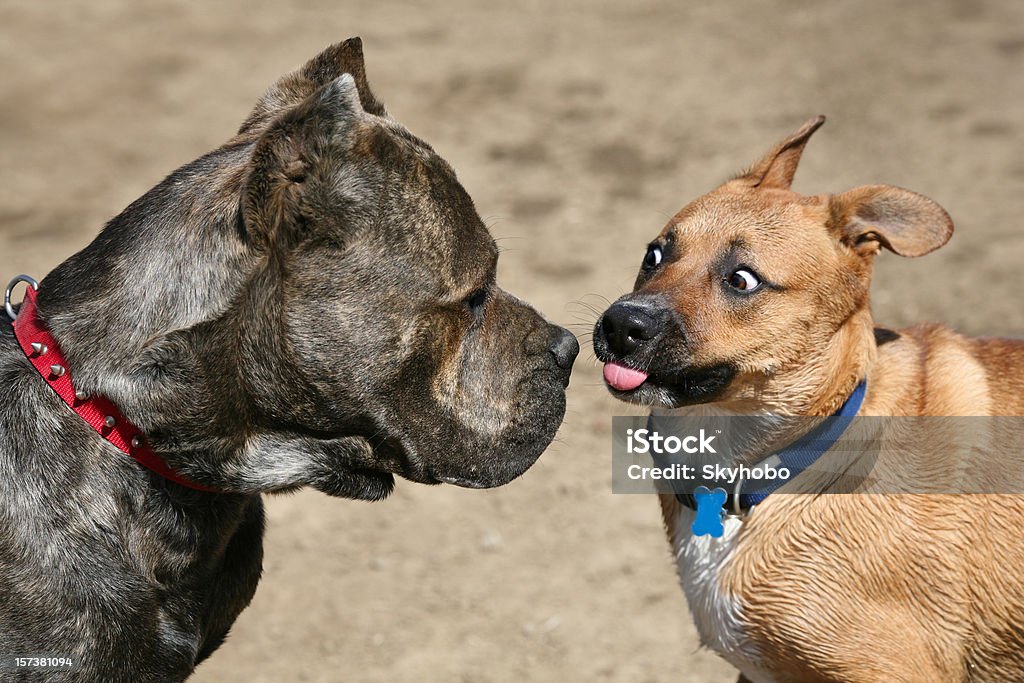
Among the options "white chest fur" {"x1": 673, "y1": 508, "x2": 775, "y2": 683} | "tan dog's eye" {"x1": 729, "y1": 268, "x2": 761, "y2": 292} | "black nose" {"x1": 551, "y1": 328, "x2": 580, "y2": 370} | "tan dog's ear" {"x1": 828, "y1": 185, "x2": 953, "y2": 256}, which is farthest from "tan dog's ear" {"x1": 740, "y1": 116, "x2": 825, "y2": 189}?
"white chest fur" {"x1": 673, "y1": 508, "x2": 775, "y2": 683}

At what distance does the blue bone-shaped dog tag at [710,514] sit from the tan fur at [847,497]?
0.09 m

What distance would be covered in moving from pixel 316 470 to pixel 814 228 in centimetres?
185

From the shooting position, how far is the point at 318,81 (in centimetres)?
358

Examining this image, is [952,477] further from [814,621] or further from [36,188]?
[36,188]

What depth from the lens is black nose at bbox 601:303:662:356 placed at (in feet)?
12.0

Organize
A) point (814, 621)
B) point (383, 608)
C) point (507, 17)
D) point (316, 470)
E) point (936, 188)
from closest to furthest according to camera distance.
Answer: point (316, 470), point (814, 621), point (383, 608), point (936, 188), point (507, 17)

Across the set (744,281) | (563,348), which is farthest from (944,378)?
(563,348)

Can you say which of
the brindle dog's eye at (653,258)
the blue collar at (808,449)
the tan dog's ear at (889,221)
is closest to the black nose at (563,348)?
the brindle dog's eye at (653,258)

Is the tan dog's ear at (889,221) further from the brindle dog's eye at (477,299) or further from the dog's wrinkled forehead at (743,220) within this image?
the brindle dog's eye at (477,299)

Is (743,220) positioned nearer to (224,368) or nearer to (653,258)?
(653,258)

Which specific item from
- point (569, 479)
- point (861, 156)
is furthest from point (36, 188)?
point (861, 156)

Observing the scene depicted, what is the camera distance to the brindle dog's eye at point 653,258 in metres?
4.04

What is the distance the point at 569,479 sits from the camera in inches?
231

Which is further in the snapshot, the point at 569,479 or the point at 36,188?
the point at 36,188
